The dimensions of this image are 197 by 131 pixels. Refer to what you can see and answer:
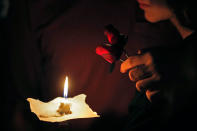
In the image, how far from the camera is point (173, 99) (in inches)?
50.4

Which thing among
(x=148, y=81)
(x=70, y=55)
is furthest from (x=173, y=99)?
(x=70, y=55)

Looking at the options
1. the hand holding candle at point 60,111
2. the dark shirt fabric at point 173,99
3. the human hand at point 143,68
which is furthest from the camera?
the dark shirt fabric at point 173,99

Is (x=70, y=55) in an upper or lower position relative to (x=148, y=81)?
upper

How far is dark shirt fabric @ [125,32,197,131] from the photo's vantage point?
1.19 m

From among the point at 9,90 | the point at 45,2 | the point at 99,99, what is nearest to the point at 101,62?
the point at 99,99

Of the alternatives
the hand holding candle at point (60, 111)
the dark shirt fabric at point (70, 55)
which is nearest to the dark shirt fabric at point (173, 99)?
the dark shirt fabric at point (70, 55)

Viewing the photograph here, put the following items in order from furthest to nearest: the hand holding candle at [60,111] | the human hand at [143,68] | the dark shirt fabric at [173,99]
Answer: the dark shirt fabric at [173,99] < the human hand at [143,68] < the hand holding candle at [60,111]

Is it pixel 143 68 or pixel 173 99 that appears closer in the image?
pixel 143 68

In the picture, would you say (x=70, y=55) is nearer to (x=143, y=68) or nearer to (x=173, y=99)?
(x=143, y=68)

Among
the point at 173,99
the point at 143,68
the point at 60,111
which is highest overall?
the point at 143,68

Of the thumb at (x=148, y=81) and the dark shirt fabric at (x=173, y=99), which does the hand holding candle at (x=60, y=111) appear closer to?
the thumb at (x=148, y=81)

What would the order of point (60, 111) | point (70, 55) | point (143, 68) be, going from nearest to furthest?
1. point (60, 111)
2. point (143, 68)
3. point (70, 55)

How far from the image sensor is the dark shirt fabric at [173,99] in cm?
119

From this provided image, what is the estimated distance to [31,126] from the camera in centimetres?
131
